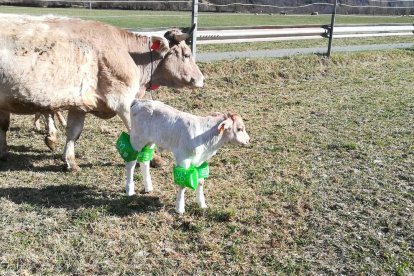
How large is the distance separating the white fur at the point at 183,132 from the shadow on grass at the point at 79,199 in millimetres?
475

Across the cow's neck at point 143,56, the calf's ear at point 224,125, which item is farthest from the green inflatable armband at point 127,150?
the cow's neck at point 143,56

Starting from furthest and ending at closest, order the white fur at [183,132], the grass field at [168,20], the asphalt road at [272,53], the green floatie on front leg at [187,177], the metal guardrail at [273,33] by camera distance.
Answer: the grass field at [168,20]
the asphalt road at [272,53]
the metal guardrail at [273,33]
the white fur at [183,132]
the green floatie on front leg at [187,177]

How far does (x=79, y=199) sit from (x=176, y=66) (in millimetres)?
2287

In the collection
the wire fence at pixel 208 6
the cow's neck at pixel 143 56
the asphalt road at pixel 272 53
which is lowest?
the asphalt road at pixel 272 53

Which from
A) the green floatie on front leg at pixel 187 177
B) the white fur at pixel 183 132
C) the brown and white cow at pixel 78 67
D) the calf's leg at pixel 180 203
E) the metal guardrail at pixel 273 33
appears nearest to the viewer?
the green floatie on front leg at pixel 187 177

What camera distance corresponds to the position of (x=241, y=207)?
18.0ft

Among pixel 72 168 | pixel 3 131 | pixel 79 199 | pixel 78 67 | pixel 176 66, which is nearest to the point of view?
pixel 79 199

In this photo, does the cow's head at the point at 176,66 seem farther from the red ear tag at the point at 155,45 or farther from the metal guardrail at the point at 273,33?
the metal guardrail at the point at 273,33

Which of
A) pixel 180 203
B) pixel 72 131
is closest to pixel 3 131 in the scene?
pixel 72 131

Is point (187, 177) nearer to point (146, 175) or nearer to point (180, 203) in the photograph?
point (180, 203)

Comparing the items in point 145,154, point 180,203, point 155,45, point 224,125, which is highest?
point 155,45

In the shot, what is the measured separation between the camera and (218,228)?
500cm

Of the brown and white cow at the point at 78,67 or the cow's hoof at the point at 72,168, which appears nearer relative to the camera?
the brown and white cow at the point at 78,67

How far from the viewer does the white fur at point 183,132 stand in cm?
498
